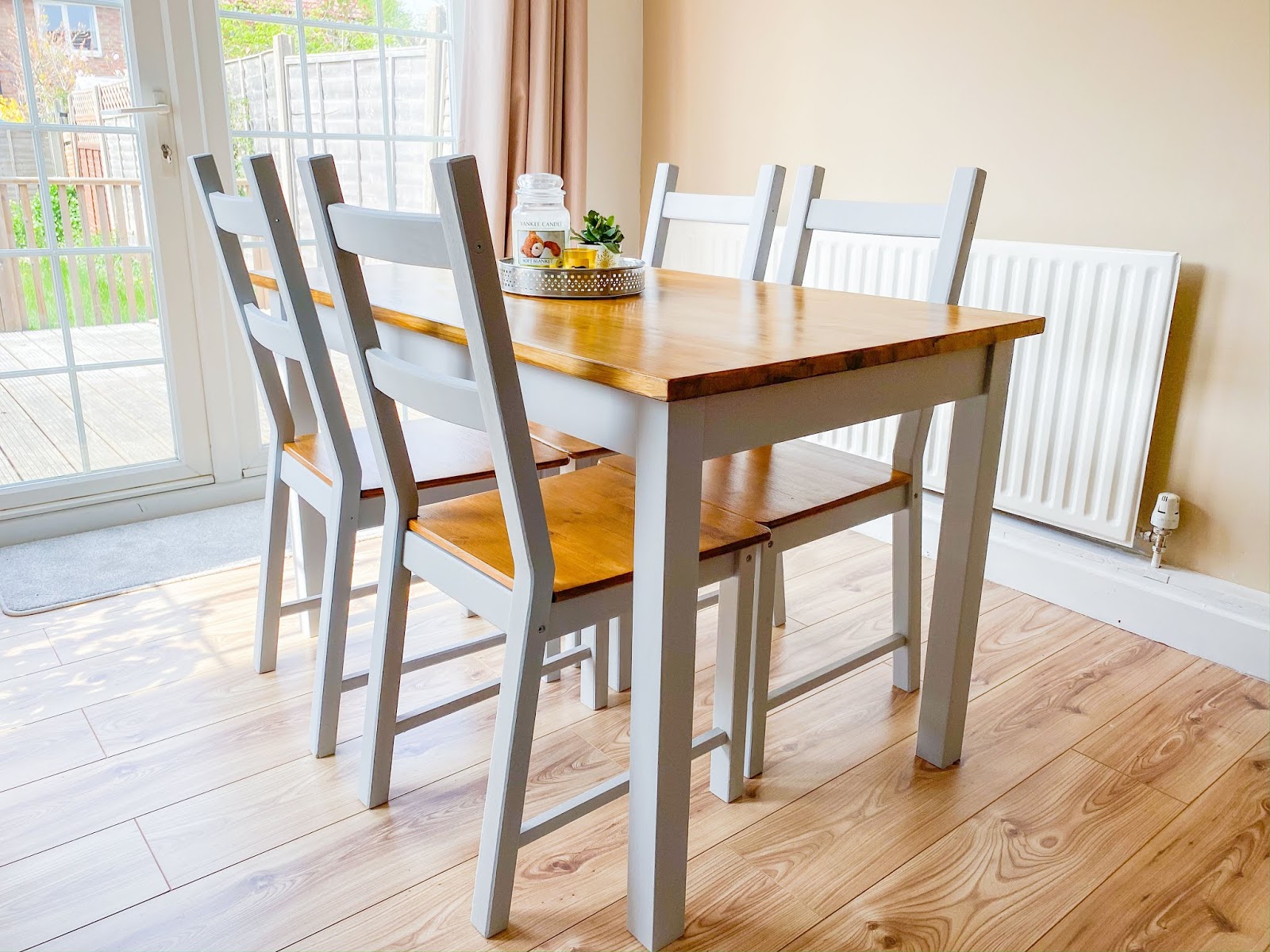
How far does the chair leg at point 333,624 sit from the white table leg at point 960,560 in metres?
1.02

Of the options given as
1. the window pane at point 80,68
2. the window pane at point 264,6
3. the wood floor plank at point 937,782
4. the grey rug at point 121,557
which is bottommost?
the wood floor plank at point 937,782

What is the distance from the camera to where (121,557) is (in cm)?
260

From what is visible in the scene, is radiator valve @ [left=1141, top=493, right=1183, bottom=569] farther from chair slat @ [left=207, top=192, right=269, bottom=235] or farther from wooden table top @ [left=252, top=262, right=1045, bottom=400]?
chair slat @ [left=207, top=192, right=269, bottom=235]

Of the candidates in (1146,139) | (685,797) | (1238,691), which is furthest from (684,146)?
(685,797)

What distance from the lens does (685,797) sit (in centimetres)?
132

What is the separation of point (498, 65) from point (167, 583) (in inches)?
71.6

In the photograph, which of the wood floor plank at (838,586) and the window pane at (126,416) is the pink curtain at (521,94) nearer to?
the window pane at (126,416)

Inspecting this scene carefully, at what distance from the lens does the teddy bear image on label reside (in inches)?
69.9

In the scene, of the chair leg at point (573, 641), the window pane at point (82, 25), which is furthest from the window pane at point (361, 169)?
the chair leg at point (573, 641)

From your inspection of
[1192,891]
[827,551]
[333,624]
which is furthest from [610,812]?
[827,551]

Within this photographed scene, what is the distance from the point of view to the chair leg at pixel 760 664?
1.56 meters

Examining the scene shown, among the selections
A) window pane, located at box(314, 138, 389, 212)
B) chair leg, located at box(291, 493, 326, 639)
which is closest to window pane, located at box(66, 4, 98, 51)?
window pane, located at box(314, 138, 389, 212)

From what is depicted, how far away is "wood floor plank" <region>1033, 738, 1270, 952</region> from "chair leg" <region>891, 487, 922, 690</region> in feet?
1.81

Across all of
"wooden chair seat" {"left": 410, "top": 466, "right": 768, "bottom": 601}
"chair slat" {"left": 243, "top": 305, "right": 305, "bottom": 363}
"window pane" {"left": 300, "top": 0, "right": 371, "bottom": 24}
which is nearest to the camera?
"wooden chair seat" {"left": 410, "top": 466, "right": 768, "bottom": 601}
